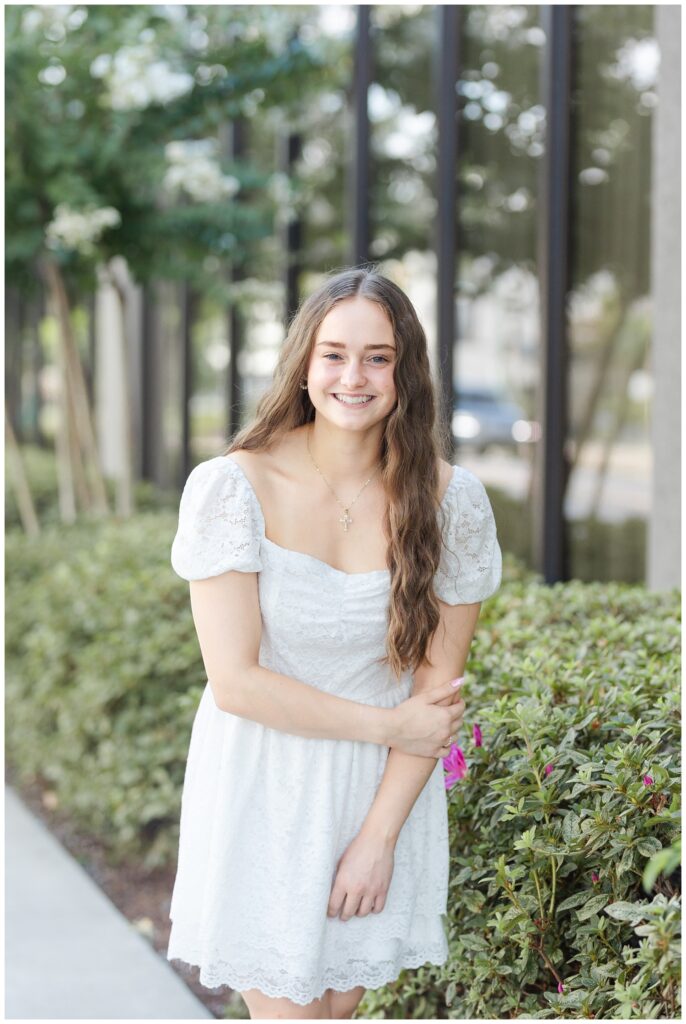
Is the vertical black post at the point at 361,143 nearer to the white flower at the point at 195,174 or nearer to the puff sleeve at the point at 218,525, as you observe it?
the white flower at the point at 195,174

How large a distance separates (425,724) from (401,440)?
1.66ft

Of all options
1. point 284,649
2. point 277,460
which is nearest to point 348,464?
point 277,460

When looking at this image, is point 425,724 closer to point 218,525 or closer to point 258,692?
point 258,692

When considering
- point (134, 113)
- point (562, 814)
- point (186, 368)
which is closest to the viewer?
point (562, 814)

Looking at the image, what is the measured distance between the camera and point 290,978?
218cm

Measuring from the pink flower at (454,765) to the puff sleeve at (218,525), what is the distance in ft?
1.98

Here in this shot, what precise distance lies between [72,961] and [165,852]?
0.96 metres

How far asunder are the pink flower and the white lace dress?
0.76 ft

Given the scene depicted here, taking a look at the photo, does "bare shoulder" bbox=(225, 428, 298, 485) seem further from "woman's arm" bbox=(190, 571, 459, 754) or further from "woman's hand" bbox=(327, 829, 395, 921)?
"woman's hand" bbox=(327, 829, 395, 921)

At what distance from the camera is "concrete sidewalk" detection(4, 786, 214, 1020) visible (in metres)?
3.58

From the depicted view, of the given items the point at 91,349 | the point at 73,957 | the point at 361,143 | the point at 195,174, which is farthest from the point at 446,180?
the point at 91,349

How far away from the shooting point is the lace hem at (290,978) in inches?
86.4

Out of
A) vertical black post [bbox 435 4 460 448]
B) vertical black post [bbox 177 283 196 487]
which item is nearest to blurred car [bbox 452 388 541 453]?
vertical black post [bbox 435 4 460 448]

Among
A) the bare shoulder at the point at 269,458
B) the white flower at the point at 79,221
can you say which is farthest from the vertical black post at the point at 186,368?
the bare shoulder at the point at 269,458
